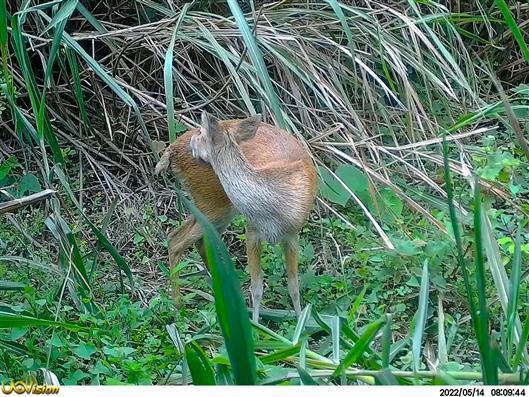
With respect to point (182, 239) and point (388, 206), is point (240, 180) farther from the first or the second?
point (388, 206)

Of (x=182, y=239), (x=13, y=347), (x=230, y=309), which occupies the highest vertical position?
(x=230, y=309)

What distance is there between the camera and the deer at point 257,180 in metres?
3.37

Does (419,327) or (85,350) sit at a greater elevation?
(419,327)

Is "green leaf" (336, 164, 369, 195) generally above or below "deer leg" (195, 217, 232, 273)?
above

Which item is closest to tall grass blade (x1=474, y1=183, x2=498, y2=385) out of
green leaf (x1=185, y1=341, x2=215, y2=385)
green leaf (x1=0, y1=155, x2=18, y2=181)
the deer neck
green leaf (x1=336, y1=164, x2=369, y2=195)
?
green leaf (x1=185, y1=341, x2=215, y2=385)

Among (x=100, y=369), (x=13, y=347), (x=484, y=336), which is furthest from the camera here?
(x=100, y=369)

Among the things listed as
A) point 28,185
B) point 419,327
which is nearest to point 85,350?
point 419,327

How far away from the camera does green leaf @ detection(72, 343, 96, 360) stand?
116 inches

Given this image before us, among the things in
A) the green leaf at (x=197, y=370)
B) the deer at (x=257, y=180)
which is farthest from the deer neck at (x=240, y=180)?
the green leaf at (x=197, y=370)

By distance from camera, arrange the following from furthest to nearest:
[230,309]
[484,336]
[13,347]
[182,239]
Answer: [182,239], [13,347], [484,336], [230,309]

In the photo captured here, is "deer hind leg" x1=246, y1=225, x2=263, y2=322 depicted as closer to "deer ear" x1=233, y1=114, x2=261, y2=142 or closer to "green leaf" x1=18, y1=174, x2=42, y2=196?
"deer ear" x1=233, y1=114, x2=261, y2=142

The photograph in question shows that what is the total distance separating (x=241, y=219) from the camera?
172 inches

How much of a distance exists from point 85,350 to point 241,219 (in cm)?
153

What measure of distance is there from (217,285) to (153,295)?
2294 millimetres
